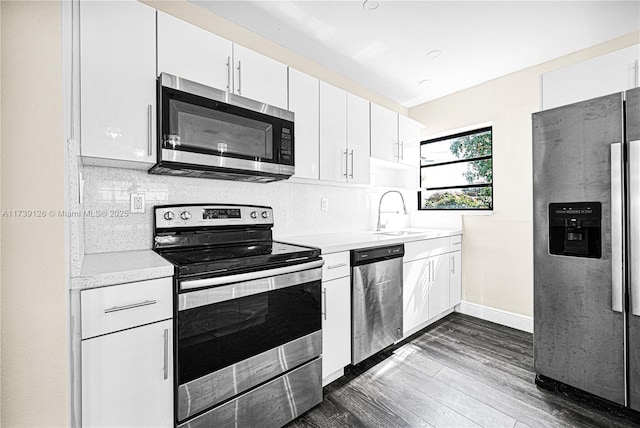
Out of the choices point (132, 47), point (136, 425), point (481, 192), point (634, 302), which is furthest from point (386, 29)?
point (136, 425)

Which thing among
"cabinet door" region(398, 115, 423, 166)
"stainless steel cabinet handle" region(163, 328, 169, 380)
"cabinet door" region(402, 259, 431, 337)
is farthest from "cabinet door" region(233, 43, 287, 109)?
"cabinet door" region(402, 259, 431, 337)

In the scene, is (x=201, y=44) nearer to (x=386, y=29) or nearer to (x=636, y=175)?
(x=386, y=29)

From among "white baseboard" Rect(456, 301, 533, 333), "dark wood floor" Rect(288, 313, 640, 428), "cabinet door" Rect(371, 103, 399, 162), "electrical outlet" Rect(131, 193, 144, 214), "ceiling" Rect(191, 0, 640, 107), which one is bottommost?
"dark wood floor" Rect(288, 313, 640, 428)

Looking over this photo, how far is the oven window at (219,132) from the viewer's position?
5.20ft

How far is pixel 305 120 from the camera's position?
2240 millimetres

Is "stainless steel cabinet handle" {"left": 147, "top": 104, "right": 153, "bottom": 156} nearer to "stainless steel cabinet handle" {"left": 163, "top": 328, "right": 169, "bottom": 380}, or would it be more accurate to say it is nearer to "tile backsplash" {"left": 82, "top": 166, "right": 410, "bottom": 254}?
"tile backsplash" {"left": 82, "top": 166, "right": 410, "bottom": 254}

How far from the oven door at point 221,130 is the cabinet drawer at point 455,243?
2046 mm

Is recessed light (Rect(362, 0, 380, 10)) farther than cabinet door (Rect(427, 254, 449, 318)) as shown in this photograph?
No

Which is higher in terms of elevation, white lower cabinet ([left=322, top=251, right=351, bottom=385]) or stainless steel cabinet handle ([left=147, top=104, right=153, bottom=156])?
stainless steel cabinet handle ([left=147, top=104, right=153, bottom=156])

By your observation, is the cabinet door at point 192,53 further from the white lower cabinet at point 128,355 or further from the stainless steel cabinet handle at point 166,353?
the stainless steel cabinet handle at point 166,353

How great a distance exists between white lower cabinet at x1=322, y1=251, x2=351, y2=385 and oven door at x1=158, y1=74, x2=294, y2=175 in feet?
2.33

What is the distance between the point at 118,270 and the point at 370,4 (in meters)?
2.09

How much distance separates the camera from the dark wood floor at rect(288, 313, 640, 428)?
1658 millimetres

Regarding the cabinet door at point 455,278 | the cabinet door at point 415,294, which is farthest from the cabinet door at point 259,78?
the cabinet door at point 455,278
